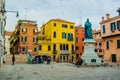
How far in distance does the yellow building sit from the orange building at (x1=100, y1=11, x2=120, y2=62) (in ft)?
72.8

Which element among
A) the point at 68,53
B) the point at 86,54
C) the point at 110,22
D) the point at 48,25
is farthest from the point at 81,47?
the point at 86,54

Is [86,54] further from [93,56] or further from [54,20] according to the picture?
[54,20]

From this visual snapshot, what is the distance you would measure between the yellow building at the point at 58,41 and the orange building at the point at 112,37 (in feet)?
72.8

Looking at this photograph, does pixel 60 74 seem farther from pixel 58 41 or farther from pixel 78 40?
pixel 78 40

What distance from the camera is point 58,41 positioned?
231 feet

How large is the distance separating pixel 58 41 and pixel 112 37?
25565mm

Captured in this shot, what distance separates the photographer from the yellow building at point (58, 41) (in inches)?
2685

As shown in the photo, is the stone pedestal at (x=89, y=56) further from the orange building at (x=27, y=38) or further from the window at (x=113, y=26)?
the orange building at (x=27, y=38)

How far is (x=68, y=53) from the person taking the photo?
71250mm

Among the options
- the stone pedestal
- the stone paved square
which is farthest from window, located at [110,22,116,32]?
the stone paved square

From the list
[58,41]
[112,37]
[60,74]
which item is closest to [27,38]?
[58,41]

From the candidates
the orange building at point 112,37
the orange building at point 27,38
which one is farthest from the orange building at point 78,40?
the orange building at point 112,37

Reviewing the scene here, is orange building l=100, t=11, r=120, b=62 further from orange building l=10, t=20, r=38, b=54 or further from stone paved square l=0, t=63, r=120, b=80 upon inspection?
orange building l=10, t=20, r=38, b=54

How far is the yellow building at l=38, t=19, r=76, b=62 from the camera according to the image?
224ft
